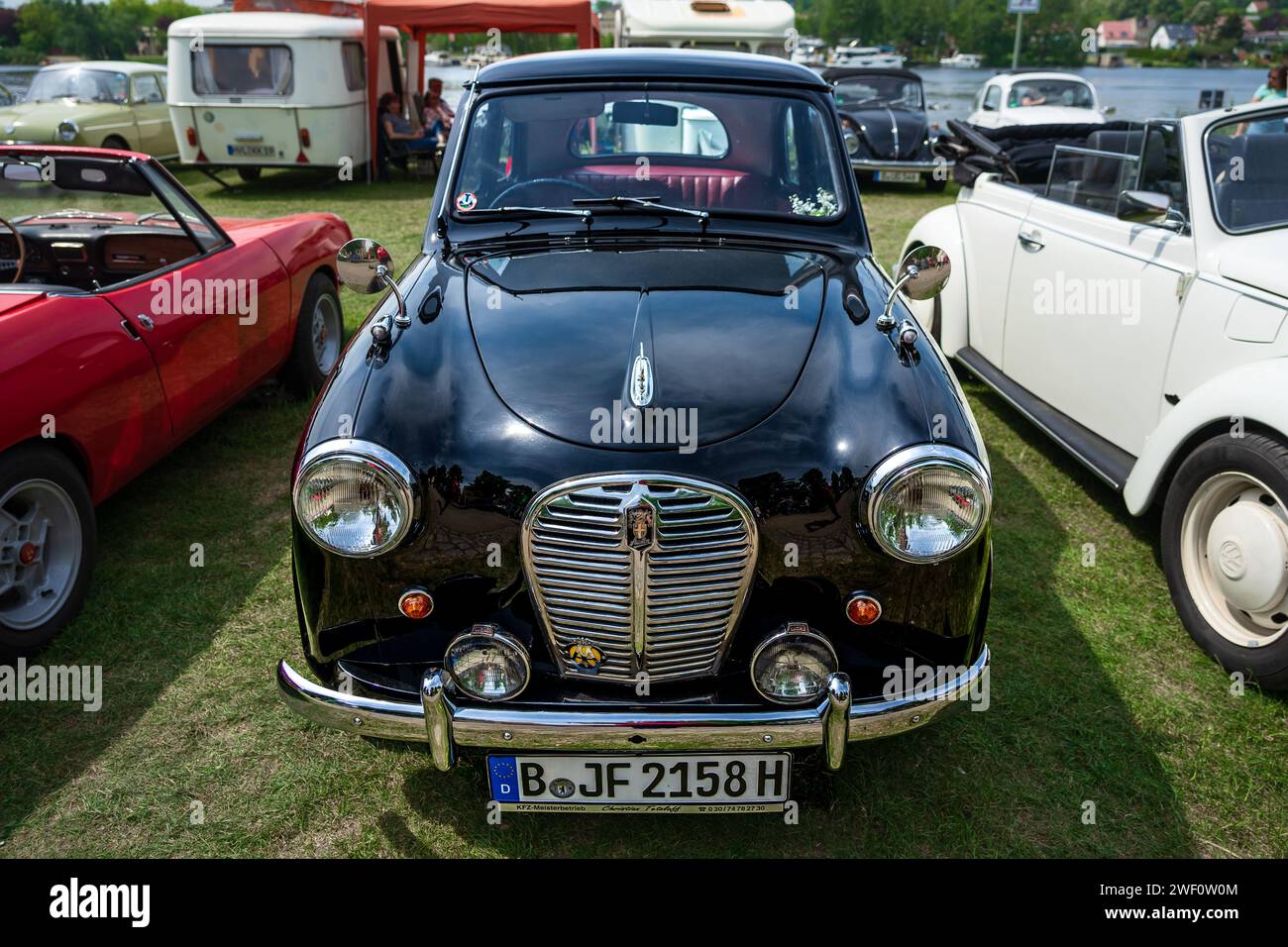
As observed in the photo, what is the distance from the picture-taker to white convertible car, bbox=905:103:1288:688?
316 centimetres

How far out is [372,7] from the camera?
44.8ft

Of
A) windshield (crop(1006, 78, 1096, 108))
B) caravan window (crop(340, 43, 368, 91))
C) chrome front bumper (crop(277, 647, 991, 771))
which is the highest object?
caravan window (crop(340, 43, 368, 91))

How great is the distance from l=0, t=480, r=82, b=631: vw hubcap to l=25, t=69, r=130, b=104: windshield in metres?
12.0

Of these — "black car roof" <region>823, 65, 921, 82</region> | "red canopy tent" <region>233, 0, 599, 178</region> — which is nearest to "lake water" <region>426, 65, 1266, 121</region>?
"black car roof" <region>823, 65, 921, 82</region>

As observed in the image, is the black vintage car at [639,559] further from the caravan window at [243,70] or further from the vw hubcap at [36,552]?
the caravan window at [243,70]

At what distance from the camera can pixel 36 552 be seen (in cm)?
329

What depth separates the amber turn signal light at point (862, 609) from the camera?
89.5 inches

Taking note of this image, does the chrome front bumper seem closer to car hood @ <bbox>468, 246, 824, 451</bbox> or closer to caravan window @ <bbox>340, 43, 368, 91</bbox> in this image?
car hood @ <bbox>468, 246, 824, 451</bbox>

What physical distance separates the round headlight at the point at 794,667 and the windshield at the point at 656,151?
1.79 m

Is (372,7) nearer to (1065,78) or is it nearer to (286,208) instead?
(286,208)

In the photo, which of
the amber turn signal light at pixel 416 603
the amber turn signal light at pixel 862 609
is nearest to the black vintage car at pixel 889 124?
the amber turn signal light at pixel 862 609

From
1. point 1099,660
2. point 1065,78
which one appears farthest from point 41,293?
point 1065,78

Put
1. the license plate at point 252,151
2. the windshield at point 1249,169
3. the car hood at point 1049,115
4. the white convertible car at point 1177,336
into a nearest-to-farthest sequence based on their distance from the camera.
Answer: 1. the white convertible car at point 1177,336
2. the windshield at point 1249,169
3. the license plate at point 252,151
4. the car hood at point 1049,115

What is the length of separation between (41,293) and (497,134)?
1.82 metres
